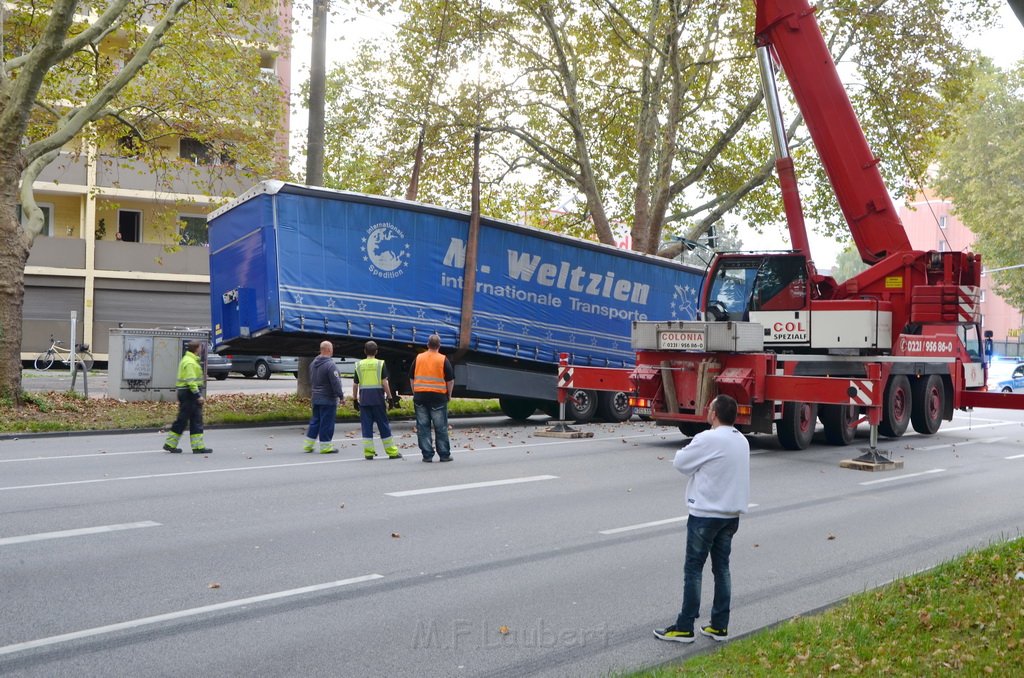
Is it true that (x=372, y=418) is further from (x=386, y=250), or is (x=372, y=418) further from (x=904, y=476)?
(x=904, y=476)

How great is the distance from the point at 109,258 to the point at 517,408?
23.6m

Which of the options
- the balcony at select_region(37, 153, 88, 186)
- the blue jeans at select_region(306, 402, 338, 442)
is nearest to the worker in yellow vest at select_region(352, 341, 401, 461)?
the blue jeans at select_region(306, 402, 338, 442)

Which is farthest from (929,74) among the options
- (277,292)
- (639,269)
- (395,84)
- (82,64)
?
(82,64)

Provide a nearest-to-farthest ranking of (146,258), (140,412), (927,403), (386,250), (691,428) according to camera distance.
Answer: (691,428) < (386,250) < (927,403) < (140,412) < (146,258)

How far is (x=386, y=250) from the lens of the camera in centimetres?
1775

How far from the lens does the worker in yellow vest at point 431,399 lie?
45.1 ft

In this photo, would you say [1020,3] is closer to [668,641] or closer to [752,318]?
[668,641]

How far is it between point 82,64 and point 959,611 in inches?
884

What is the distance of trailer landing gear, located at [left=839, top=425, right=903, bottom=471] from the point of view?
1402 cm

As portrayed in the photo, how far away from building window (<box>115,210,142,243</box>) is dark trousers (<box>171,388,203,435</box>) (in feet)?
96.2

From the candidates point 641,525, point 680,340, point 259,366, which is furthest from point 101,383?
point 641,525

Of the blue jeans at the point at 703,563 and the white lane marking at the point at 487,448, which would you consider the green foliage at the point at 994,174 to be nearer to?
the white lane marking at the point at 487,448

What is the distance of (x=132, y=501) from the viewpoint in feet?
33.1

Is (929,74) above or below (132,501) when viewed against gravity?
above
